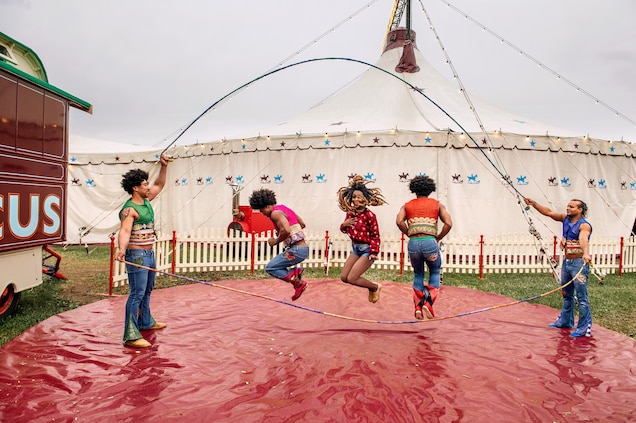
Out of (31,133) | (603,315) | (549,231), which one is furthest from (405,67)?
(31,133)

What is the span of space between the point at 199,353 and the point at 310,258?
596 cm

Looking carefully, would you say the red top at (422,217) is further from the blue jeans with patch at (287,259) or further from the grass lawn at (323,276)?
the grass lawn at (323,276)

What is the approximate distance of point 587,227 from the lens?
15.9 feet

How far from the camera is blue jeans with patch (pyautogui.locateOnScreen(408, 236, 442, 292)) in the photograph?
483 centimetres

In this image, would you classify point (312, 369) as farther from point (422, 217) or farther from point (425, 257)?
point (422, 217)

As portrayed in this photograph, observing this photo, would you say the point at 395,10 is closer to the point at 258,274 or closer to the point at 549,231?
the point at 549,231

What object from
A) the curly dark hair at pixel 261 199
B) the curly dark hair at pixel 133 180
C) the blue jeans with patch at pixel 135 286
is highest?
the curly dark hair at pixel 133 180

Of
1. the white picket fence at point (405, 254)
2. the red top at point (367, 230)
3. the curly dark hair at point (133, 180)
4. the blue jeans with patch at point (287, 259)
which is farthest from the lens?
the white picket fence at point (405, 254)

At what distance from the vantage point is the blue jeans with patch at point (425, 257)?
4832mm

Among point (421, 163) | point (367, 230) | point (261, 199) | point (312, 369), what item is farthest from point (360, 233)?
point (421, 163)

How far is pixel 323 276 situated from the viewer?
904 cm

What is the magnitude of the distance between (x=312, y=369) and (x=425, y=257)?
6.40 ft

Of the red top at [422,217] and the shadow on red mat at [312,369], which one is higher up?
the red top at [422,217]

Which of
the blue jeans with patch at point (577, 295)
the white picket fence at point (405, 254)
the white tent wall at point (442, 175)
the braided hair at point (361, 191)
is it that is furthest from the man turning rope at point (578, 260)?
the white tent wall at point (442, 175)
